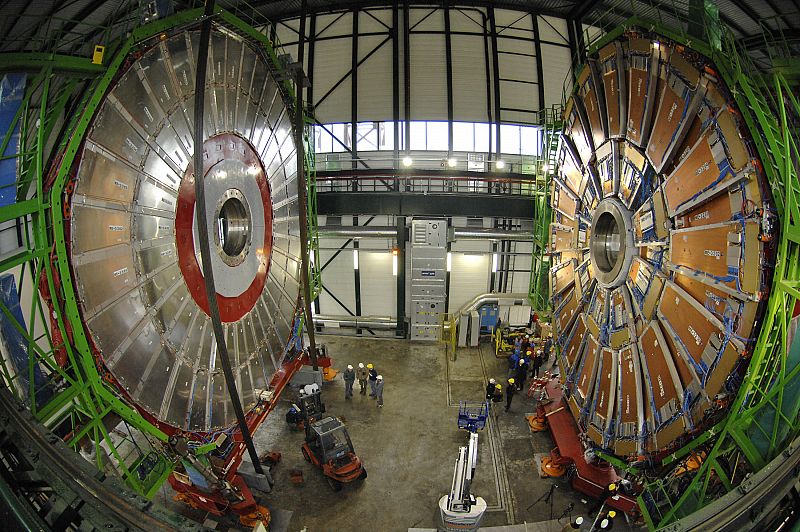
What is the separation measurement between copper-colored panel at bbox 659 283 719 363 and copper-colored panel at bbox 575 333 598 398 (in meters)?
2.03

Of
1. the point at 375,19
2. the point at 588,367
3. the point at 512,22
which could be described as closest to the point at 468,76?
the point at 512,22

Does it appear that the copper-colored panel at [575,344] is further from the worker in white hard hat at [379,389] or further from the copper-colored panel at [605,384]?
the worker in white hard hat at [379,389]

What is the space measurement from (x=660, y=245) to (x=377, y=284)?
12591mm

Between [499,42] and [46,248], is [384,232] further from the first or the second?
[46,248]

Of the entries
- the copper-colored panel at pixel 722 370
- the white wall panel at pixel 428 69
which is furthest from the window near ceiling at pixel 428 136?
the copper-colored panel at pixel 722 370

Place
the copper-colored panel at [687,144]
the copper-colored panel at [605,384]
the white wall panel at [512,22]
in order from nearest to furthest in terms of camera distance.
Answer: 1. the copper-colored panel at [687,144]
2. the copper-colored panel at [605,384]
3. the white wall panel at [512,22]

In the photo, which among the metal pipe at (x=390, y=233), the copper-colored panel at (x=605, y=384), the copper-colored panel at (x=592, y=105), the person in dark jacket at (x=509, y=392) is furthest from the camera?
the metal pipe at (x=390, y=233)

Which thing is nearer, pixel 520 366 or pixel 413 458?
pixel 413 458

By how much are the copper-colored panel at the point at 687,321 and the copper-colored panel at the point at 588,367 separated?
203 centimetres

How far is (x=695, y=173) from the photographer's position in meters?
Result: 5.27

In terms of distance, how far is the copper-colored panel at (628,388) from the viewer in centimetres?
646

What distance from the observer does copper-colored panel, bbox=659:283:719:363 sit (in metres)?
5.18

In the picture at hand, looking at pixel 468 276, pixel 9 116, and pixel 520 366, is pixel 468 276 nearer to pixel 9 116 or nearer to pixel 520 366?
pixel 520 366

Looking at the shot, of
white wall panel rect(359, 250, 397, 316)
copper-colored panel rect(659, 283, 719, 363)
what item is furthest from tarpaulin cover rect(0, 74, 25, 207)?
white wall panel rect(359, 250, 397, 316)
